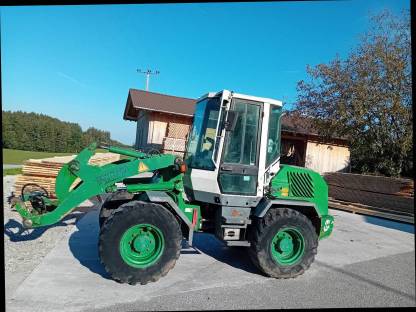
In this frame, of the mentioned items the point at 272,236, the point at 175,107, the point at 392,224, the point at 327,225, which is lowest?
the point at 392,224

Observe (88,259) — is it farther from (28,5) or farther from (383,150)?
(383,150)

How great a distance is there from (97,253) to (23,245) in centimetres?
133

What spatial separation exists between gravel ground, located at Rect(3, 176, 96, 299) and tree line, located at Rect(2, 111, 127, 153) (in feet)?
113

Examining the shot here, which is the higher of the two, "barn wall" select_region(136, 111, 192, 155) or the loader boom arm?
"barn wall" select_region(136, 111, 192, 155)

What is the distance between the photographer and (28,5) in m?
2.96

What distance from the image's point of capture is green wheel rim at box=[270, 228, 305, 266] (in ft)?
17.9

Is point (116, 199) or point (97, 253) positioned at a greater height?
point (116, 199)

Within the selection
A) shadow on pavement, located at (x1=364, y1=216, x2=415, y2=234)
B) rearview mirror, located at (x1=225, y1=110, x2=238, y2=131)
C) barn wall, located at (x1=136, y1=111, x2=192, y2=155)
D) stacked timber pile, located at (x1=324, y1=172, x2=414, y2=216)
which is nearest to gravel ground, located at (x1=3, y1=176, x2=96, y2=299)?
rearview mirror, located at (x1=225, y1=110, x2=238, y2=131)

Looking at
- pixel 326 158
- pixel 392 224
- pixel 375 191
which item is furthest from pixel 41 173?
pixel 326 158

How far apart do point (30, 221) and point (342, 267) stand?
506cm

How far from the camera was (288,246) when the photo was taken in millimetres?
5520

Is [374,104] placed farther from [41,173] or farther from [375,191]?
[41,173]

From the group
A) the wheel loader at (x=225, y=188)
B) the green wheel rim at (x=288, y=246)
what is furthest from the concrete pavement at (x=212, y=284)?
the wheel loader at (x=225, y=188)

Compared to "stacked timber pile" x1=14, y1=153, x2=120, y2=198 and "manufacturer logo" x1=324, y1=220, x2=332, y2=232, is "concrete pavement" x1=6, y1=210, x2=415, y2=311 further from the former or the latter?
"stacked timber pile" x1=14, y1=153, x2=120, y2=198
